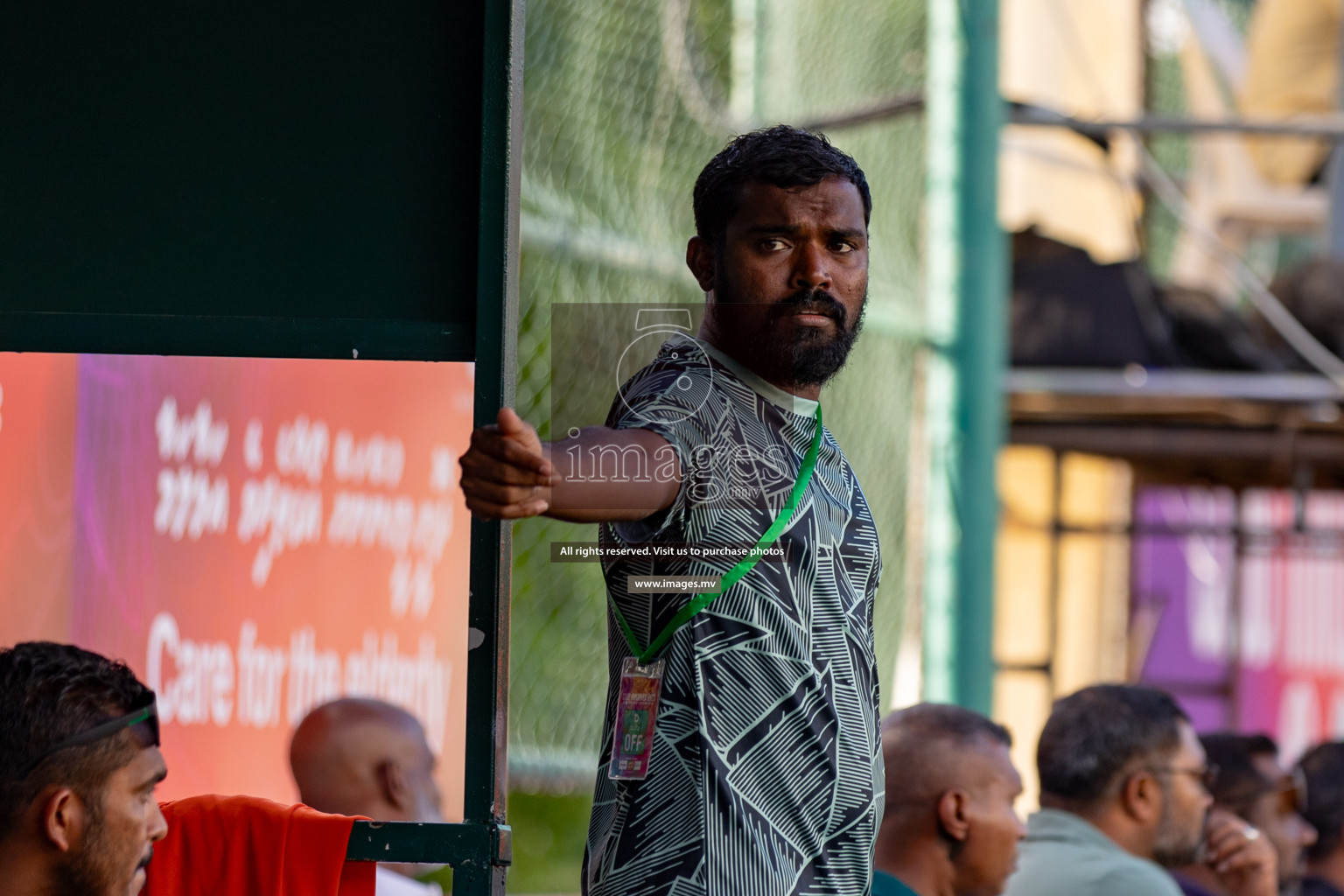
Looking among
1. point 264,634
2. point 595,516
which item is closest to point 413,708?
point 264,634

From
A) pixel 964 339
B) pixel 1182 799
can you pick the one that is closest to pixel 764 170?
pixel 1182 799

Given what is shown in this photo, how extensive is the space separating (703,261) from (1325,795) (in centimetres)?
373

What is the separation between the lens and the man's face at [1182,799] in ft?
13.3

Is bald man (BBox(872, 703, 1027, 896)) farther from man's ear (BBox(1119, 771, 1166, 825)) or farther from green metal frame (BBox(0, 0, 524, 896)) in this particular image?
green metal frame (BBox(0, 0, 524, 896))

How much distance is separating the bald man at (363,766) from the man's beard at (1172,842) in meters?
1.66

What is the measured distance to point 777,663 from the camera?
1.91m

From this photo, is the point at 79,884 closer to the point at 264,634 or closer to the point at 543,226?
the point at 264,634

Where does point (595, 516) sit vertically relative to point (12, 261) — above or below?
below

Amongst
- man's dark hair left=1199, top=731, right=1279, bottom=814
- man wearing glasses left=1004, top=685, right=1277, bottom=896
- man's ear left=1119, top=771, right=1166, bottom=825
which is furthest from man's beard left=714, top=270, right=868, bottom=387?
man's dark hair left=1199, top=731, right=1279, bottom=814

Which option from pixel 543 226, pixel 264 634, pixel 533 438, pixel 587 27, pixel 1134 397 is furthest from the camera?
pixel 1134 397

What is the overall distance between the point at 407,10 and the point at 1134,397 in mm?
4520

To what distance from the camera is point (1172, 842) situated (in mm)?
4098

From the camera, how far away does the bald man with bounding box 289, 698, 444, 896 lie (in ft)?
12.0

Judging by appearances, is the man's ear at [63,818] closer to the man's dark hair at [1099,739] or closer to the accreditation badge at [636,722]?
the accreditation badge at [636,722]
